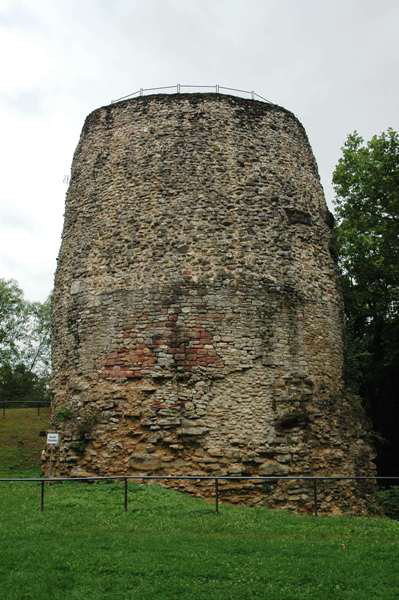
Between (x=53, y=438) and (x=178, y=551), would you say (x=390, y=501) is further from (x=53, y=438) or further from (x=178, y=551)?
(x=178, y=551)

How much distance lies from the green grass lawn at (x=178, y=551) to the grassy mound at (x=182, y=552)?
0.05 ft

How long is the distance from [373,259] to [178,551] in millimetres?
13967

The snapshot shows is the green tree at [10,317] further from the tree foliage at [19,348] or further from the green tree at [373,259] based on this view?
the green tree at [373,259]

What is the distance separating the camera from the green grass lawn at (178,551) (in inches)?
313

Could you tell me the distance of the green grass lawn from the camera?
7945 millimetres

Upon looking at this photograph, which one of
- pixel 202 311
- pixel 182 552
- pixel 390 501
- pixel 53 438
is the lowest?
pixel 390 501

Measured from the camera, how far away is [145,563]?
875 cm

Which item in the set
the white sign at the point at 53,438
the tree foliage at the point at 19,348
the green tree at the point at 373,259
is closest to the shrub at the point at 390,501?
the green tree at the point at 373,259

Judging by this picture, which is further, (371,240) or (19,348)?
(19,348)

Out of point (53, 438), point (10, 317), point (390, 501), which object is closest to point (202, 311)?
point (53, 438)

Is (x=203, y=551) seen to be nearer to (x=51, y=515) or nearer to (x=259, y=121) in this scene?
(x=51, y=515)

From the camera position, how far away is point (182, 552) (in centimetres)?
933

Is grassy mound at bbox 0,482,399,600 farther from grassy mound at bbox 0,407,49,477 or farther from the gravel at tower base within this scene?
grassy mound at bbox 0,407,49,477

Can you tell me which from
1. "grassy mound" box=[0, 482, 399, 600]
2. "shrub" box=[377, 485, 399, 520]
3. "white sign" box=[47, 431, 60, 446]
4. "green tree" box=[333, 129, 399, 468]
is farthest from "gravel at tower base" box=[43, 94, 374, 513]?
"green tree" box=[333, 129, 399, 468]
